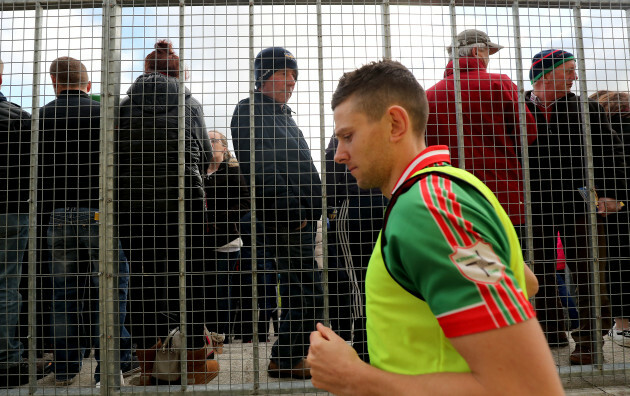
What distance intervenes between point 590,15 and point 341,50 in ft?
7.27

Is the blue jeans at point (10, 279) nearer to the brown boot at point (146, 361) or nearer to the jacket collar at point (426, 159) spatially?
the brown boot at point (146, 361)

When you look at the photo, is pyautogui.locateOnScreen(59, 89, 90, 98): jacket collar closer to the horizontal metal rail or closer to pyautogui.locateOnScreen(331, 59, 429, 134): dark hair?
the horizontal metal rail

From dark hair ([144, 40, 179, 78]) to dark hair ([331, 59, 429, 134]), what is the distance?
2.55 metres

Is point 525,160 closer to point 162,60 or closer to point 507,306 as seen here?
point 162,60

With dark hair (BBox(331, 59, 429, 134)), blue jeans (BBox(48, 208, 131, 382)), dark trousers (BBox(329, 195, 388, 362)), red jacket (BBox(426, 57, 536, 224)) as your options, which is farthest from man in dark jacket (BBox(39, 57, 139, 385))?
dark hair (BBox(331, 59, 429, 134))

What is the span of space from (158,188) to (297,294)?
1.35 meters

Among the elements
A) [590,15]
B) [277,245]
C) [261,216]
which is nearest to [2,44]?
[261,216]

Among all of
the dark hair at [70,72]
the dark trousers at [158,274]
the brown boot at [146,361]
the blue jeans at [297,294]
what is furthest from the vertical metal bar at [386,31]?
the brown boot at [146,361]

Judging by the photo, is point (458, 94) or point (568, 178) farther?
point (568, 178)

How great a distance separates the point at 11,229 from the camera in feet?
13.0

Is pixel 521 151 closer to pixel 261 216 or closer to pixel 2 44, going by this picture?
pixel 261 216

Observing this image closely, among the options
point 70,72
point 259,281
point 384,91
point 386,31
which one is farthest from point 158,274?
point 384,91

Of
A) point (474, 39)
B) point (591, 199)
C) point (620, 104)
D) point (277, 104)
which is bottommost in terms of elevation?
point (591, 199)

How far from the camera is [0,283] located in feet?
12.9
